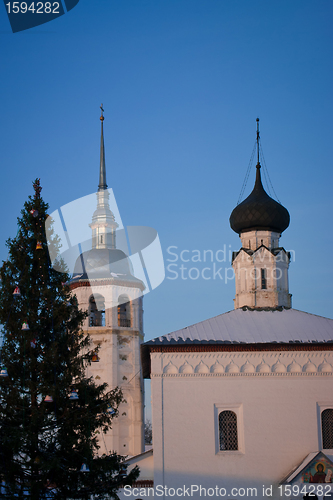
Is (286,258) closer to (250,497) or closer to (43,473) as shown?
(250,497)

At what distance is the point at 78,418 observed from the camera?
1312cm

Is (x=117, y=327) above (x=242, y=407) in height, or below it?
above

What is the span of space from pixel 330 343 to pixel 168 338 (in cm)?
450

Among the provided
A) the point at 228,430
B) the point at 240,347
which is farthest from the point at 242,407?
the point at 240,347

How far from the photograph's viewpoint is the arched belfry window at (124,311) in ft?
88.3

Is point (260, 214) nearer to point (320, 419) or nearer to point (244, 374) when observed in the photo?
point (244, 374)

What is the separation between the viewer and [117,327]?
26500 millimetres

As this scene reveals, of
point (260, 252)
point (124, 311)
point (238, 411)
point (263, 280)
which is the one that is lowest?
point (238, 411)

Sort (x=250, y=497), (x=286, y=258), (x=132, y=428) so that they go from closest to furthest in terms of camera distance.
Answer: (x=250, y=497) < (x=286, y=258) < (x=132, y=428)

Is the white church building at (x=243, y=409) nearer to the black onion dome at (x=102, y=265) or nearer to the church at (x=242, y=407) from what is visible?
the church at (x=242, y=407)

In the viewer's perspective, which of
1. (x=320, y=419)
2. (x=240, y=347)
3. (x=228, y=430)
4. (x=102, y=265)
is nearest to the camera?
(x=228, y=430)

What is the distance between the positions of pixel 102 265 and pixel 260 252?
813cm

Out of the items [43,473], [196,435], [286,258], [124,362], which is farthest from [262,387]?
[124,362]

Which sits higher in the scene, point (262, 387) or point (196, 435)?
point (262, 387)
